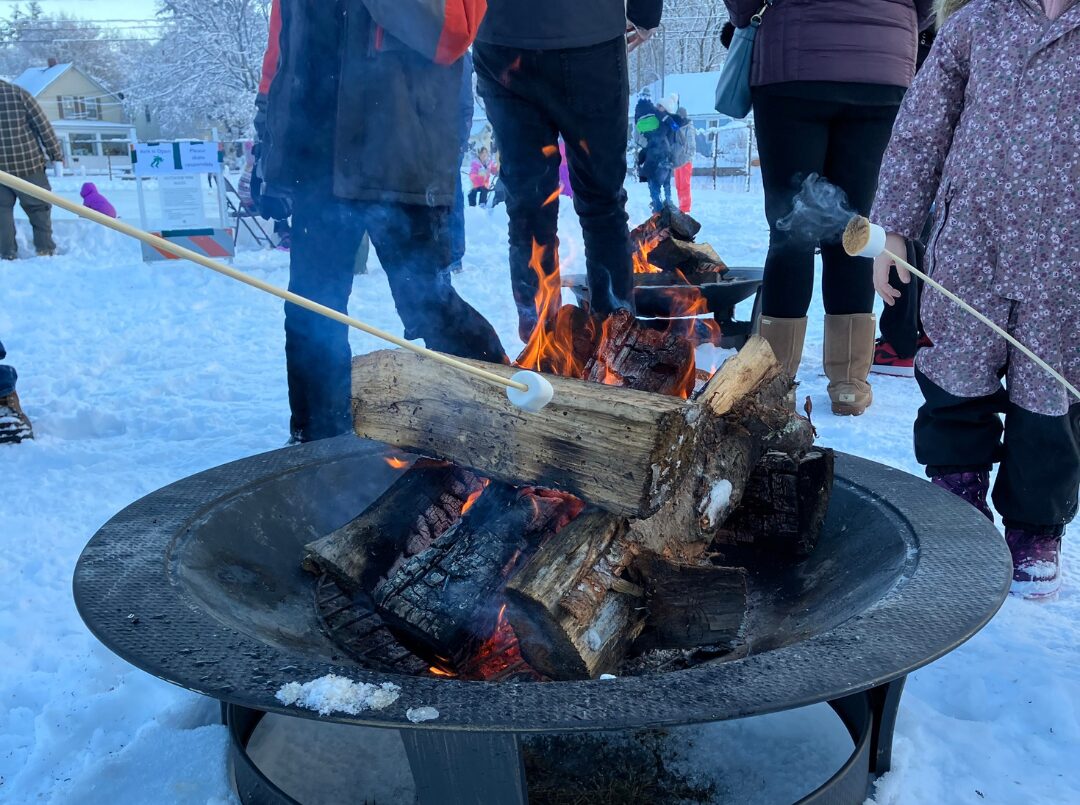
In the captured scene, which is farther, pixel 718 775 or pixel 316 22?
pixel 316 22

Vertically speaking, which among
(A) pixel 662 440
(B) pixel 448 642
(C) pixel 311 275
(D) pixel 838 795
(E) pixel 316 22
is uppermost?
(E) pixel 316 22

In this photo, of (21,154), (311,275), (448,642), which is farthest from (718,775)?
(21,154)

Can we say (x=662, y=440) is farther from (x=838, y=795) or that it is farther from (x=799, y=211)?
(x=799, y=211)

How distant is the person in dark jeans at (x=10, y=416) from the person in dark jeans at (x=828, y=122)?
3.57 metres

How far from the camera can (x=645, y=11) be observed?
12.3 feet

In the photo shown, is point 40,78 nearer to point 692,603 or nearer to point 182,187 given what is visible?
point 182,187

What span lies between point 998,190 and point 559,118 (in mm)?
1761

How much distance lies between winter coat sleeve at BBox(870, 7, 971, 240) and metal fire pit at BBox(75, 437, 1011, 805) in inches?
31.6

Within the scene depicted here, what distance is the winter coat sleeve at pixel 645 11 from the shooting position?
373 centimetres

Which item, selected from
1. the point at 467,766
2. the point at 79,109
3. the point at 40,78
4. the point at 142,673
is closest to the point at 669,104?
the point at 142,673

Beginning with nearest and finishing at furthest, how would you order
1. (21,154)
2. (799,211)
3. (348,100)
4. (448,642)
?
(448,642), (348,100), (799,211), (21,154)

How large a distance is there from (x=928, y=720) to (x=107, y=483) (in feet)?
10.1

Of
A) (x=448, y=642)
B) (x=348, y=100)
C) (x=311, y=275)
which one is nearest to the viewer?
(x=448, y=642)

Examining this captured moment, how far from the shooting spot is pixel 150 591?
1.64 metres
